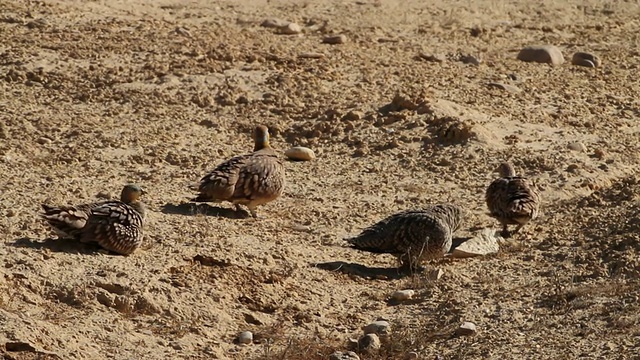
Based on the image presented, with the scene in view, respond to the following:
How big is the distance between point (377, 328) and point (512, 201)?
269 centimetres

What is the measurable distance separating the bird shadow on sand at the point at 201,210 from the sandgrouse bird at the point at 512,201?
2.23 metres

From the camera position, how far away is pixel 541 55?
18781 mm

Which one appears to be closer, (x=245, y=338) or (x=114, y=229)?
(x=245, y=338)

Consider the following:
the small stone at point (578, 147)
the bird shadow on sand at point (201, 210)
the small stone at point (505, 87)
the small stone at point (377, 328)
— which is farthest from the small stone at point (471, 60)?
the small stone at point (377, 328)

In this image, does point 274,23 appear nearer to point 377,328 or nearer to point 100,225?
point 100,225

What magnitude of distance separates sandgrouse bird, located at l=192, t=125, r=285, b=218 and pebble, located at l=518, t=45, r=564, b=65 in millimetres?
6666

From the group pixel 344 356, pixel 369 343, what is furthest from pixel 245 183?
pixel 344 356

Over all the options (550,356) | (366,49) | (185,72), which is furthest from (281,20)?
(550,356)

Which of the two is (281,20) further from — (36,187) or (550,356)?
(550,356)

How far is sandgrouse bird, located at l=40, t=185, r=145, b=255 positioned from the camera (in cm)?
1056

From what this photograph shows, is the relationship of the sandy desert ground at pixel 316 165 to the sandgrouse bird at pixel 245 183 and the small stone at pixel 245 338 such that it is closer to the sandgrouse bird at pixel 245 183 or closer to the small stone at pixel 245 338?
the small stone at pixel 245 338

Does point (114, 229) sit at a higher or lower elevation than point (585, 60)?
higher

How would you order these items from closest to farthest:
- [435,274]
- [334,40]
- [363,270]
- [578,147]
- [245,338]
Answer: [245,338], [435,274], [363,270], [578,147], [334,40]

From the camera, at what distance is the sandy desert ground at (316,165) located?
1015cm
